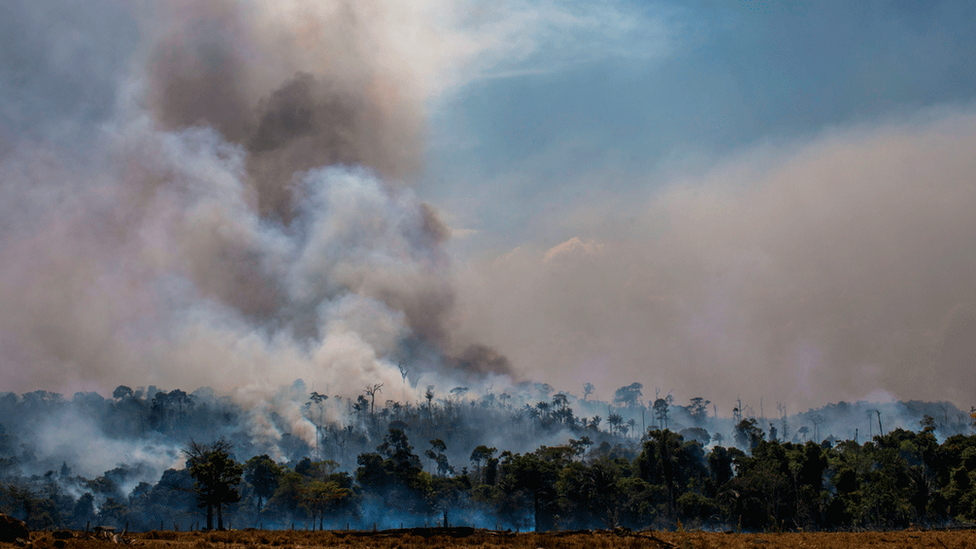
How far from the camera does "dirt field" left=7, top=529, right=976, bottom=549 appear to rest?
38816 millimetres

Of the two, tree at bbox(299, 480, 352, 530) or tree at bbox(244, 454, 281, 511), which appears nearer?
tree at bbox(299, 480, 352, 530)

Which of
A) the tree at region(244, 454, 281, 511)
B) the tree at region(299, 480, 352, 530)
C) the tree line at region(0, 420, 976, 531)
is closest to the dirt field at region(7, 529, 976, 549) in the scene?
the tree line at region(0, 420, 976, 531)

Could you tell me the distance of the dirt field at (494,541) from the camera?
1528 inches

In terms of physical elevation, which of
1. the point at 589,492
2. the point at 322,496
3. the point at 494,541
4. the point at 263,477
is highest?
the point at 494,541

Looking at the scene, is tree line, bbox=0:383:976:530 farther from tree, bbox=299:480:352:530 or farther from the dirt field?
the dirt field

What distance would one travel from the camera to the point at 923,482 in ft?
324

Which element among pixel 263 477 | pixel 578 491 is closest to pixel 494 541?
pixel 578 491

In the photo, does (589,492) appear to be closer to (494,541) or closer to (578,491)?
(578,491)

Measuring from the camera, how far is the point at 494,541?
138 feet

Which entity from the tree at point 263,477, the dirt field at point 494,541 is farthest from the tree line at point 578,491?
the dirt field at point 494,541

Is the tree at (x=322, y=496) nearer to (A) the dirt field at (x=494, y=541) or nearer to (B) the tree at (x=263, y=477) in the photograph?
(B) the tree at (x=263, y=477)

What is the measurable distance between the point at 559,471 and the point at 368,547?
4035 inches

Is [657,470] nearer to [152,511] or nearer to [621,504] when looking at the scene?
[621,504]

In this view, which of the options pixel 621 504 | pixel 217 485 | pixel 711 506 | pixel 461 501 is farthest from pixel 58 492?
pixel 711 506
